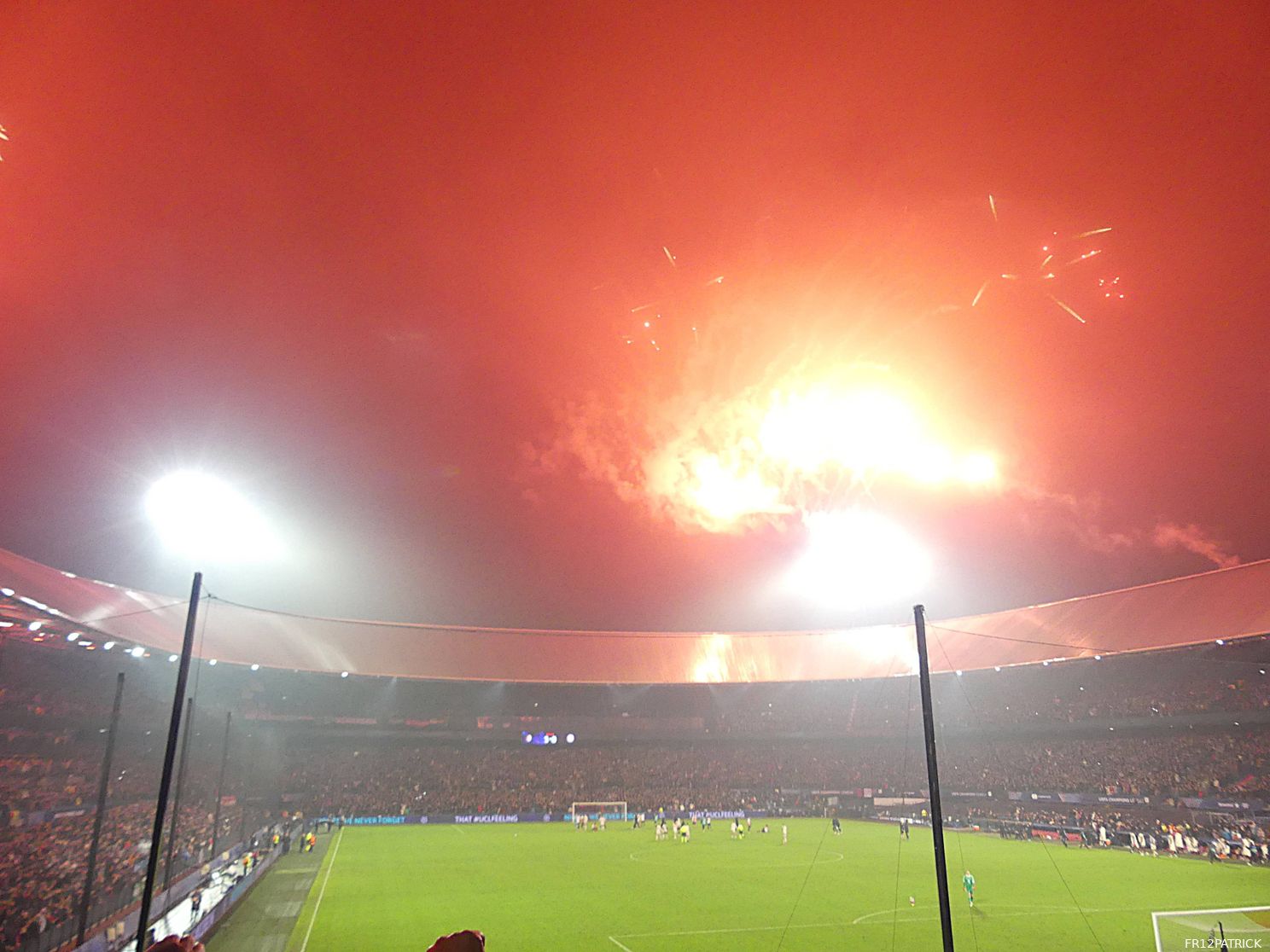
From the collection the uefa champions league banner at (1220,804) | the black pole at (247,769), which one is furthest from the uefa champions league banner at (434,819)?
the uefa champions league banner at (1220,804)

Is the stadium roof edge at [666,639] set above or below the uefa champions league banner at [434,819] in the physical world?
above

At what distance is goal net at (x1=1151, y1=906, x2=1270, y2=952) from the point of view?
1282cm

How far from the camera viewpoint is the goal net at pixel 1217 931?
42.1ft

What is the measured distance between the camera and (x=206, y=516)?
19.4 m

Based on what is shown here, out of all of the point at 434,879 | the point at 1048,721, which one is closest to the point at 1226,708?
the point at 1048,721

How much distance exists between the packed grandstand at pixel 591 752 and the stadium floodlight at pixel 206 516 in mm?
4235

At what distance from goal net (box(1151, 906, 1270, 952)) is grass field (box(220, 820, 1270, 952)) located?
4.04 meters

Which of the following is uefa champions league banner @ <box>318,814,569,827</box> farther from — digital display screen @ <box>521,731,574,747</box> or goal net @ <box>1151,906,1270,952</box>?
goal net @ <box>1151,906,1270,952</box>

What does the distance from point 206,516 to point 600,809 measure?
4432 cm

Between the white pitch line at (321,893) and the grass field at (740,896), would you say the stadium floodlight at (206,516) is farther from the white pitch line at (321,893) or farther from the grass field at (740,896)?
the white pitch line at (321,893)

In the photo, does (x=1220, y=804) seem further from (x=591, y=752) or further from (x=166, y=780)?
(x=166, y=780)

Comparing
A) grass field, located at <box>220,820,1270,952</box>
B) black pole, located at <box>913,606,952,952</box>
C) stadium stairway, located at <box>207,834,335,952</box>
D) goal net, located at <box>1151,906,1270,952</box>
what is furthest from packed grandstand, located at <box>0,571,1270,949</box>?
goal net, located at <box>1151,906,1270,952</box>

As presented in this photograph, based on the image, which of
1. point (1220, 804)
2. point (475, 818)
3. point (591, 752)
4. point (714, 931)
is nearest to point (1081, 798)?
point (1220, 804)

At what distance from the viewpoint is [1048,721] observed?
49.3m
